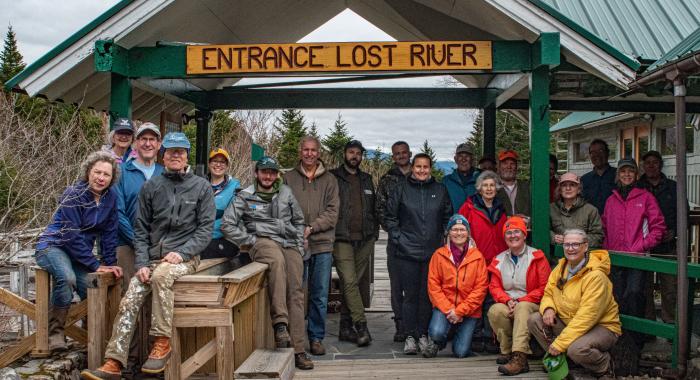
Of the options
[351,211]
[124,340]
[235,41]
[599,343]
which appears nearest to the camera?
[124,340]

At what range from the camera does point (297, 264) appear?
20.2 ft

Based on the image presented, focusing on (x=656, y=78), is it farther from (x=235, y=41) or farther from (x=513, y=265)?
(x=235, y=41)

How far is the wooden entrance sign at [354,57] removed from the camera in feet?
21.3

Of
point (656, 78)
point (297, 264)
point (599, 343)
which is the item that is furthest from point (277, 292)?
point (656, 78)

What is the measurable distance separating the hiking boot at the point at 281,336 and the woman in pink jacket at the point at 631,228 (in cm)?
329

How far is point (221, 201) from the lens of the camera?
6262 mm

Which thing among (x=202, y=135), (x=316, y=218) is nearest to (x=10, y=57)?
(x=202, y=135)

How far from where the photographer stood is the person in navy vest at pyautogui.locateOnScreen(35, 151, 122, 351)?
5445mm

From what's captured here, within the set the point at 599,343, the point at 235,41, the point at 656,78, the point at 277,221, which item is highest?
the point at 235,41

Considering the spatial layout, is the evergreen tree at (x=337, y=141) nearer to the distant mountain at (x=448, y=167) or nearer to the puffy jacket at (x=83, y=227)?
the distant mountain at (x=448, y=167)

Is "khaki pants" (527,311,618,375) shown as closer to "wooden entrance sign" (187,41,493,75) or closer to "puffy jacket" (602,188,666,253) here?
"puffy jacket" (602,188,666,253)

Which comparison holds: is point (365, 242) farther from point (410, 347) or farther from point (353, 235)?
point (410, 347)

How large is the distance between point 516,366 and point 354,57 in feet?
10.4

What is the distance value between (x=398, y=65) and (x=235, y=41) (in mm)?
3122
